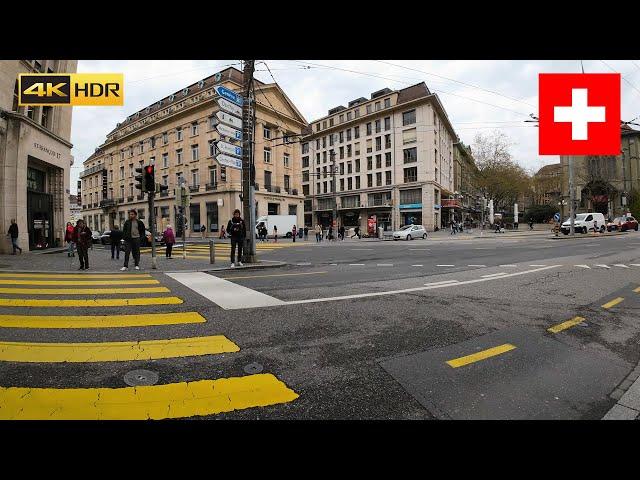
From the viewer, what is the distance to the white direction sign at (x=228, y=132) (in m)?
10.7

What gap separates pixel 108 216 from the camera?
57.2 metres

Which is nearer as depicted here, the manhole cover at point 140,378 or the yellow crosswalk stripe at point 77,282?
the manhole cover at point 140,378

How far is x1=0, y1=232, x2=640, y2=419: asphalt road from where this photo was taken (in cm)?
238

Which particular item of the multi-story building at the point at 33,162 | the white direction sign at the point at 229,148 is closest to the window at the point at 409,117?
the multi-story building at the point at 33,162

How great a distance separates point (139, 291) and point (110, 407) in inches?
196

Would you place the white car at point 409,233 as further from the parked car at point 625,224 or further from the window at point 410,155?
the parked car at point 625,224

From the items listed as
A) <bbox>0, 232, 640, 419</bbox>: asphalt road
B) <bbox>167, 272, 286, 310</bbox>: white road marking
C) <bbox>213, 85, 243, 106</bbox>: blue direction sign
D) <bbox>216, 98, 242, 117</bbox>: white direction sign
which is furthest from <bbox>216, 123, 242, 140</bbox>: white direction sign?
<bbox>0, 232, 640, 419</bbox>: asphalt road

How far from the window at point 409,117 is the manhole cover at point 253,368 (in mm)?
50274

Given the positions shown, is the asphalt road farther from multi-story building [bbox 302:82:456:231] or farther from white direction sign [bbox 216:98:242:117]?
multi-story building [bbox 302:82:456:231]

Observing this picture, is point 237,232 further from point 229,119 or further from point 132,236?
point 229,119

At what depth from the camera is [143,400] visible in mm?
2361

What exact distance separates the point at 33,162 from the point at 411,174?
140 feet

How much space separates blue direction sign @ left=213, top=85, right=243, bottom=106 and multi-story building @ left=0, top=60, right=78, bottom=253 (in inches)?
278
